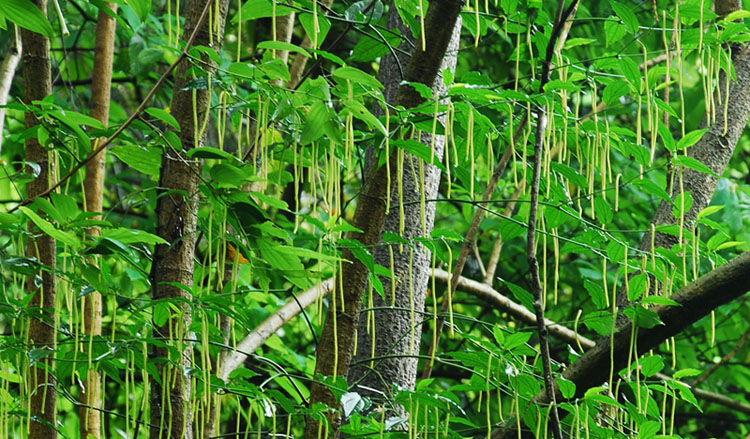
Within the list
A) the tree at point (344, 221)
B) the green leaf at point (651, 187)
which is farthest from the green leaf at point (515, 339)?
the green leaf at point (651, 187)

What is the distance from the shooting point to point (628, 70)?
145 centimetres

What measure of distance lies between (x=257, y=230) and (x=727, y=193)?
7.56 ft

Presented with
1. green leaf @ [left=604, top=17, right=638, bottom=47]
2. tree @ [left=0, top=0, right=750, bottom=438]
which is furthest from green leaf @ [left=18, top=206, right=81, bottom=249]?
green leaf @ [left=604, top=17, right=638, bottom=47]

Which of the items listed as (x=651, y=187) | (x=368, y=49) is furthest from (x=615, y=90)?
(x=368, y=49)

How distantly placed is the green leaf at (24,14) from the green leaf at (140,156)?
1.69 feet

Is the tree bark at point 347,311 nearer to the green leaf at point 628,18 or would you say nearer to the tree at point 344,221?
the tree at point 344,221

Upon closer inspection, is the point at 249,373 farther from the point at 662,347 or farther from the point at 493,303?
the point at 662,347

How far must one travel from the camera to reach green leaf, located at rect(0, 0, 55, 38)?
3.14 ft

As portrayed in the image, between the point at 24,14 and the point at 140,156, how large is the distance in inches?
23.7

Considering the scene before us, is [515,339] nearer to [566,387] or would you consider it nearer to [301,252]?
[566,387]

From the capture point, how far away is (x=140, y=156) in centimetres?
155

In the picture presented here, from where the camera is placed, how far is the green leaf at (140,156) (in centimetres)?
151

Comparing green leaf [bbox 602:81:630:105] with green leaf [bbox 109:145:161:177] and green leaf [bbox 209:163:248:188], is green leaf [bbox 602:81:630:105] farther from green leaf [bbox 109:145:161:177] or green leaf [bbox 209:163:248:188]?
green leaf [bbox 109:145:161:177]

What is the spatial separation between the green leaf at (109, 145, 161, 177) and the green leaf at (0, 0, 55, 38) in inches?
20.3
